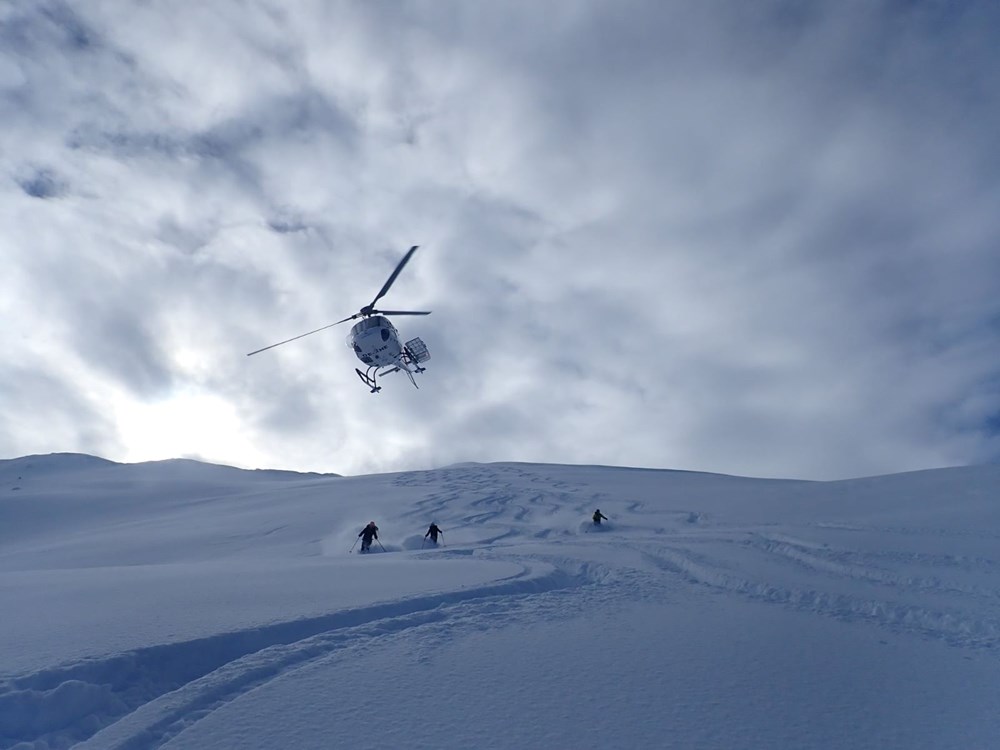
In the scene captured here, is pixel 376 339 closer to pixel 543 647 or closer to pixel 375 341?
pixel 375 341

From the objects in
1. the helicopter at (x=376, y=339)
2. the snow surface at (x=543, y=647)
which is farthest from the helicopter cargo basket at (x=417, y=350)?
the snow surface at (x=543, y=647)

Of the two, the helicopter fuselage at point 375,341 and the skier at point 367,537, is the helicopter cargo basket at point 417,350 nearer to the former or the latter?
the helicopter fuselage at point 375,341

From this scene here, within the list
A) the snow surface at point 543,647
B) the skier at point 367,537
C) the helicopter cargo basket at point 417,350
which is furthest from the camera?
the helicopter cargo basket at point 417,350

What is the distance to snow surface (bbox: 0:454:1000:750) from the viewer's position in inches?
188

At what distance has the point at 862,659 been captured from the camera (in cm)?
638

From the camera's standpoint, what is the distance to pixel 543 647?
6.58 metres

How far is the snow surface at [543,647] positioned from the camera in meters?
4.78

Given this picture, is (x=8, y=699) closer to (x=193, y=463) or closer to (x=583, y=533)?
(x=583, y=533)

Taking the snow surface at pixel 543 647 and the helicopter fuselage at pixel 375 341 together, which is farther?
the helicopter fuselage at pixel 375 341

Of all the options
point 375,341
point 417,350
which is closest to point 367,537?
point 375,341

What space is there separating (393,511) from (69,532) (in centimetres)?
1885

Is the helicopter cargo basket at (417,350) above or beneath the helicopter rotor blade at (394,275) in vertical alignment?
beneath

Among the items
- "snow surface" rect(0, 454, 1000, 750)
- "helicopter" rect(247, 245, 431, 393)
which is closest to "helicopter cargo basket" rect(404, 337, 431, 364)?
"helicopter" rect(247, 245, 431, 393)

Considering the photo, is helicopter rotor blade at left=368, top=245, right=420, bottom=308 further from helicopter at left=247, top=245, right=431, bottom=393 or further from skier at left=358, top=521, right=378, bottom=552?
skier at left=358, top=521, right=378, bottom=552
